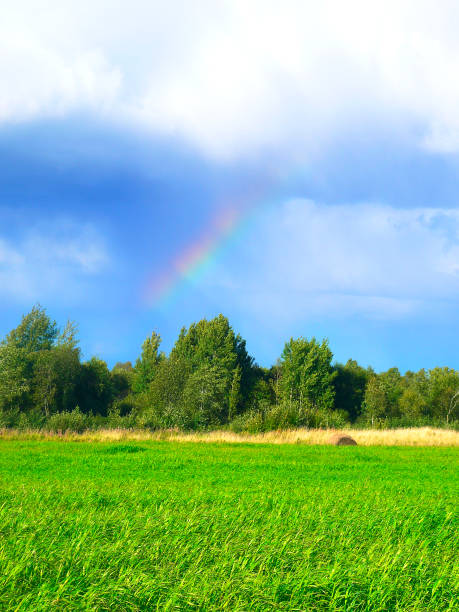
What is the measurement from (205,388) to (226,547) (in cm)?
→ 4343

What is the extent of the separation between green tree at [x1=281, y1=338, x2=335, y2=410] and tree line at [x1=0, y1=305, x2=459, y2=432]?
14 centimetres

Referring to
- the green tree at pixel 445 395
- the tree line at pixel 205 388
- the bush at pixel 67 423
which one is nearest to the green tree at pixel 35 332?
the tree line at pixel 205 388

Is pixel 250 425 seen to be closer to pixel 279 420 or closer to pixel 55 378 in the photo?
pixel 279 420

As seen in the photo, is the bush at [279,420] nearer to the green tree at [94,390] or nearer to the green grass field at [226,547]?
the green grass field at [226,547]

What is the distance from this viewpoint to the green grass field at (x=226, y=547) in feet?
17.3

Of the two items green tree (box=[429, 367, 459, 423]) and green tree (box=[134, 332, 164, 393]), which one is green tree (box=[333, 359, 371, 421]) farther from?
green tree (box=[134, 332, 164, 393])

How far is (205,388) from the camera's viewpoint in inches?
1953

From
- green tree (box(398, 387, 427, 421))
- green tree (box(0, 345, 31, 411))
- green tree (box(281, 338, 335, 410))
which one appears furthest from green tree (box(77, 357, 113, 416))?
green tree (box(398, 387, 427, 421))

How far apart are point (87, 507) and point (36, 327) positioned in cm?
5929

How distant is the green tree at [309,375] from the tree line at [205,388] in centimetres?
14

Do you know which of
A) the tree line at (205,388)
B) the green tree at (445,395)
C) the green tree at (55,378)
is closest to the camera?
the tree line at (205,388)

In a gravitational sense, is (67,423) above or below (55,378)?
below

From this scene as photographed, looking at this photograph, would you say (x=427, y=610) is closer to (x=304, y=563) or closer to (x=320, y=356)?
(x=304, y=563)

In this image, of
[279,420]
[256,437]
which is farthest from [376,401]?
[256,437]
